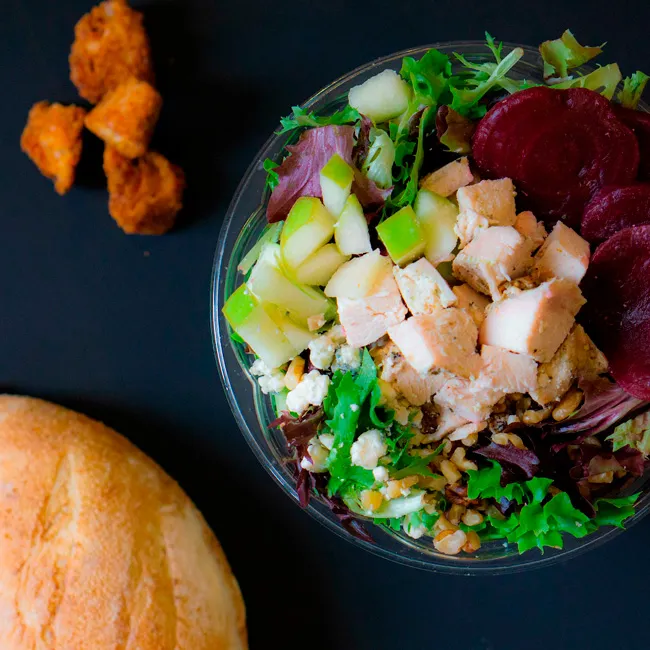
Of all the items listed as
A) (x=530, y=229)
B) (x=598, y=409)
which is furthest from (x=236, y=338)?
(x=598, y=409)

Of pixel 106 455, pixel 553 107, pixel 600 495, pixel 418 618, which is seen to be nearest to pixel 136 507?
pixel 106 455

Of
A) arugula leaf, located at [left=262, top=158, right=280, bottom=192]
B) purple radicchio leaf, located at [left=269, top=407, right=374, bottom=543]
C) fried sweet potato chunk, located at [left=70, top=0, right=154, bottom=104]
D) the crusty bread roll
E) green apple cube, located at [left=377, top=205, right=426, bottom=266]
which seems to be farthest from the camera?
fried sweet potato chunk, located at [left=70, top=0, right=154, bottom=104]

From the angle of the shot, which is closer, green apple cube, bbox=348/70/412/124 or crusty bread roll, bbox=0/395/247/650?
green apple cube, bbox=348/70/412/124

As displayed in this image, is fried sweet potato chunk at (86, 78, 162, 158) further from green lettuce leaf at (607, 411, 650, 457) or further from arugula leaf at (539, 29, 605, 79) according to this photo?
green lettuce leaf at (607, 411, 650, 457)

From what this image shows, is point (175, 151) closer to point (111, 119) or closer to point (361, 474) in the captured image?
point (111, 119)

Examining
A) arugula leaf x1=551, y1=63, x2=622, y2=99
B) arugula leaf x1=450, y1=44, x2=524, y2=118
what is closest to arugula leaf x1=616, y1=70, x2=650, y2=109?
arugula leaf x1=551, y1=63, x2=622, y2=99

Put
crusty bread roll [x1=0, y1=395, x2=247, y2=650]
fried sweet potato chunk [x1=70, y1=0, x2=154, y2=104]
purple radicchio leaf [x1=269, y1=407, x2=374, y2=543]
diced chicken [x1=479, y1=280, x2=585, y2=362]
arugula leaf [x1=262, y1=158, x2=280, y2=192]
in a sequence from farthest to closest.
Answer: fried sweet potato chunk [x1=70, y1=0, x2=154, y2=104], crusty bread roll [x1=0, y1=395, x2=247, y2=650], arugula leaf [x1=262, y1=158, x2=280, y2=192], purple radicchio leaf [x1=269, y1=407, x2=374, y2=543], diced chicken [x1=479, y1=280, x2=585, y2=362]

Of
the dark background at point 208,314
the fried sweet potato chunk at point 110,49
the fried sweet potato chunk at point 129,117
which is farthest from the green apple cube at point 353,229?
the fried sweet potato chunk at point 110,49
